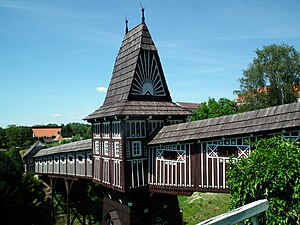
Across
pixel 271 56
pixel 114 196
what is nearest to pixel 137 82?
pixel 114 196

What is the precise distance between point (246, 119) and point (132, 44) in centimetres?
818

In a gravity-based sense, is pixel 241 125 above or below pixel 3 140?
above

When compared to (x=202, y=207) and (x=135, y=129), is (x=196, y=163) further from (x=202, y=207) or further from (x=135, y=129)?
(x=202, y=207)

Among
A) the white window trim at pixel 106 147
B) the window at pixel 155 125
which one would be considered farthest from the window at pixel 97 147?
the window at pixel 155 125

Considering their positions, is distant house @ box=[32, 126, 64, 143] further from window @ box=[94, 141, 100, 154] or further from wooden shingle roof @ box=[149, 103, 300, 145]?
wooden shingle roof @ box=[149, 103, 300, 145]

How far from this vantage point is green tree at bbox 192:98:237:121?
3469cm

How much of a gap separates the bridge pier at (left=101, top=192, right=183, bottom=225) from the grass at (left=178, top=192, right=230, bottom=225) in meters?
4.24

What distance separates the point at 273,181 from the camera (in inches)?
202

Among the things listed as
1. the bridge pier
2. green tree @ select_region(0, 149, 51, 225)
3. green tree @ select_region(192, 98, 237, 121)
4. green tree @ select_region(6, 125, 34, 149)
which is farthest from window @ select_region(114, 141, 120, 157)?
green tree @ select_region(6, 125, 34, 149)

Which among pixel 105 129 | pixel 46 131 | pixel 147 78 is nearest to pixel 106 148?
pixel 105 129

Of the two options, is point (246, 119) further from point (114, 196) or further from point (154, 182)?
point (114, 196)

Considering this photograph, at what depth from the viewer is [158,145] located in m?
Answer: 12.8

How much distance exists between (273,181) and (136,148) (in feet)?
28.4

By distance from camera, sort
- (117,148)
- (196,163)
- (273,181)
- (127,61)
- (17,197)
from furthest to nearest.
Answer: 1. (17,197)
2. (127,61)
3. (117,148)
4. (196,163)
5. (273,181)
